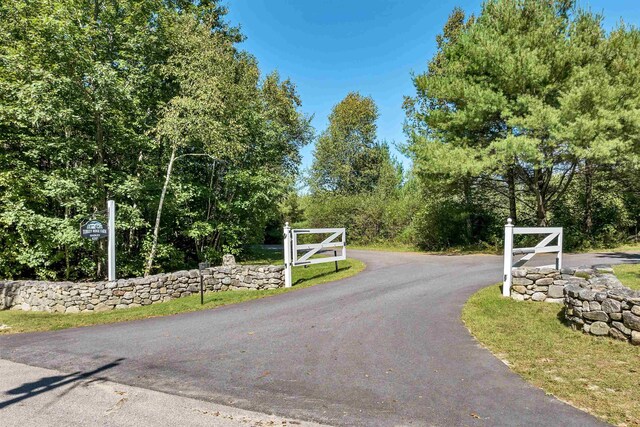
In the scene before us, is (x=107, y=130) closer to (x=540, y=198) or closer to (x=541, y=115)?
(x=541, y=115)

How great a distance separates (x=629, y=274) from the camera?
9820 mm

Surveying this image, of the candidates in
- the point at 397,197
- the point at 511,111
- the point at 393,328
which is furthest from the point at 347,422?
the point at 397,197

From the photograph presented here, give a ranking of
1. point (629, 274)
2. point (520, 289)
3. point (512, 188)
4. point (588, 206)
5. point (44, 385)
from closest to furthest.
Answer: point (44, 385) → point (520, 289) → point (629, 274) → point (512, 188) → point (588, 206)

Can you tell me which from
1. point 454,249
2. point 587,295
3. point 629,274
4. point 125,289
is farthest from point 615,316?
point 454,249

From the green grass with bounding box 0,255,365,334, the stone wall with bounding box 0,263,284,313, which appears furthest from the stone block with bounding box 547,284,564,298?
the stone wall with bounding box 0,263,284,313

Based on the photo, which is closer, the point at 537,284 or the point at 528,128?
the point at 537,284

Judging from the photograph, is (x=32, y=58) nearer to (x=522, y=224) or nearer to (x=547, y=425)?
(x=547, y=425)

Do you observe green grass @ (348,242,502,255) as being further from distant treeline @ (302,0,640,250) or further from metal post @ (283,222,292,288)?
metal post @ (283,222,292,288)

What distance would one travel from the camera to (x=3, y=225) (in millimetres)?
12570

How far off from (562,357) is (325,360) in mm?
3097

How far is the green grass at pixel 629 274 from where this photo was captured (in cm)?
838

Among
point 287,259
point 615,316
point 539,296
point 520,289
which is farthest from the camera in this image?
point 287,259

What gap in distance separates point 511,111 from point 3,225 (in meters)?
19.8

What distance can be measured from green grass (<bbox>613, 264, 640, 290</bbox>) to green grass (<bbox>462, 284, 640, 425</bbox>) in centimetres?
257
